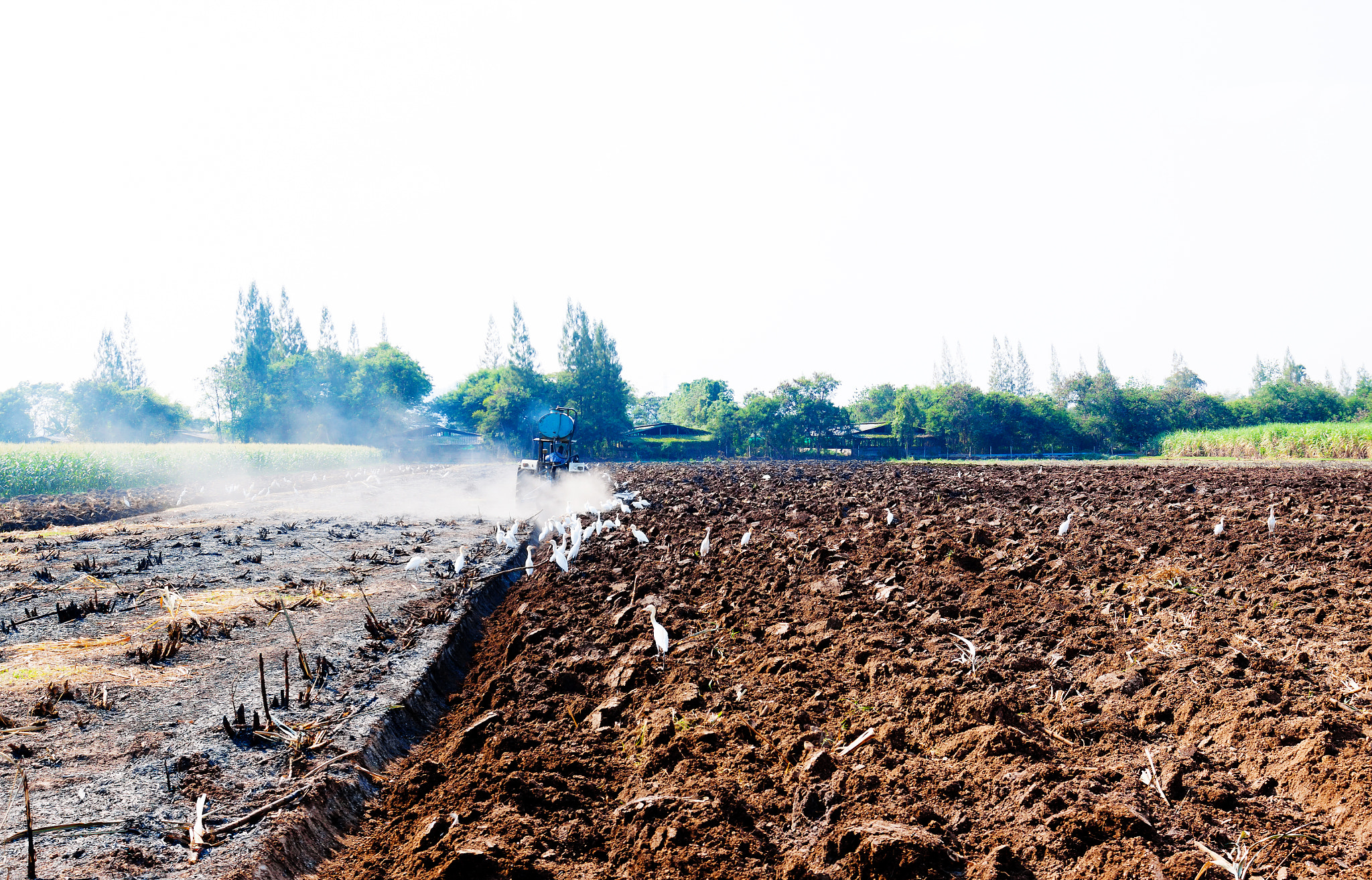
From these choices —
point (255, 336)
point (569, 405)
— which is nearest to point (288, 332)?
point (255, 336)

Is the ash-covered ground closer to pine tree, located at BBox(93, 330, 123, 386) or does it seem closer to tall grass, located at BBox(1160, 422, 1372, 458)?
tall grass, located at BBox(1160, 422, 1372, 458)

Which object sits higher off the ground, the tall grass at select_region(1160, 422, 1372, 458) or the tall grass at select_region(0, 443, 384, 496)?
the tall grass at select_region(0, 443, 384, 496)

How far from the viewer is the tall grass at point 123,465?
977 inches

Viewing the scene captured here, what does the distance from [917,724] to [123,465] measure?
3317 centimetres

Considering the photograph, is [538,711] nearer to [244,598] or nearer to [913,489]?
[244,598]

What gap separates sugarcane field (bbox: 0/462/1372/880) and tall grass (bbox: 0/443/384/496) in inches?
794

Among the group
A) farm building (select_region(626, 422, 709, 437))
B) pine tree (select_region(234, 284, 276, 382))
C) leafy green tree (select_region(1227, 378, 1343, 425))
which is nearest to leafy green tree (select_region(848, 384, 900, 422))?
farm building (select_region(626, 422, 709, 437))

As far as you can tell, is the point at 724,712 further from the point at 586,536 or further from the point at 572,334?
the point at 572,334

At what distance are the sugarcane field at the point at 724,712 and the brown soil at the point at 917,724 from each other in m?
0.02

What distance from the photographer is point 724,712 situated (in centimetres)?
428

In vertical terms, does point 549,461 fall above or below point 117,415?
below

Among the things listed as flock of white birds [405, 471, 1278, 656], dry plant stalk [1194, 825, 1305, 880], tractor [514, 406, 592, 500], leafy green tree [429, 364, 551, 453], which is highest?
leafy green tree [429, 364, 551, 453]

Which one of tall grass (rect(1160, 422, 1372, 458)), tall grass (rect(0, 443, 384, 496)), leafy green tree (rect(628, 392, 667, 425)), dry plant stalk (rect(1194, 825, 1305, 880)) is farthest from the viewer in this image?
leafy green tree (rect(628, 392, 667, 425))

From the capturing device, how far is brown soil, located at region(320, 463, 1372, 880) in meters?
2.79
